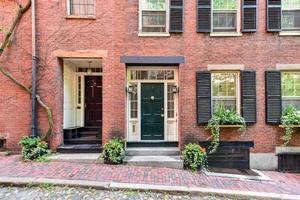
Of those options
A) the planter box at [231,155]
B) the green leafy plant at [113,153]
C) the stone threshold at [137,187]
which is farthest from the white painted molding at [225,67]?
the stone threshold at [137,187]

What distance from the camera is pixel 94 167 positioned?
23.8ft

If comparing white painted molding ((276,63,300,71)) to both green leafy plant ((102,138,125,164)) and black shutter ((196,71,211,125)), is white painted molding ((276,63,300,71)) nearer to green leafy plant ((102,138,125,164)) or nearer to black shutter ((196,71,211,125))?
black shutter ((196,71,211,125))

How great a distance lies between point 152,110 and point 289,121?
182 inches

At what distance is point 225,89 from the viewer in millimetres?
8609

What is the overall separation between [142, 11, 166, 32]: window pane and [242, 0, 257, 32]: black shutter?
2.76 m

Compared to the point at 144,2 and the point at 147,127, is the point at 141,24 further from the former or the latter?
the point at 147,127

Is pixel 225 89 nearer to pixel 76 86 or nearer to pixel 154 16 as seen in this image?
pixel 154 16

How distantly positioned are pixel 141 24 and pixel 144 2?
819mm

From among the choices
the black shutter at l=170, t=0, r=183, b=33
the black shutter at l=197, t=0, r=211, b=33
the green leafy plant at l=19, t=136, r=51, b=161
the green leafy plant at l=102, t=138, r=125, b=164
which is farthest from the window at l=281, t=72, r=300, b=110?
the green leafy plant at l=19, t=136, r=51, b=161

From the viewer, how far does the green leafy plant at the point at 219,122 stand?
814cm

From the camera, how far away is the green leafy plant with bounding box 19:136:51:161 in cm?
763

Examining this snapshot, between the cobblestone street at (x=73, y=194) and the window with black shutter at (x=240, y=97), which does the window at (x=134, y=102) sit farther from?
the cobblestone street at (x=73, y=194)

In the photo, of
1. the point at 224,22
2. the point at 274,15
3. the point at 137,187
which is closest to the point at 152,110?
the point at 137,187

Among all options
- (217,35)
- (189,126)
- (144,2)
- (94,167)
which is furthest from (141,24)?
(94,167)
